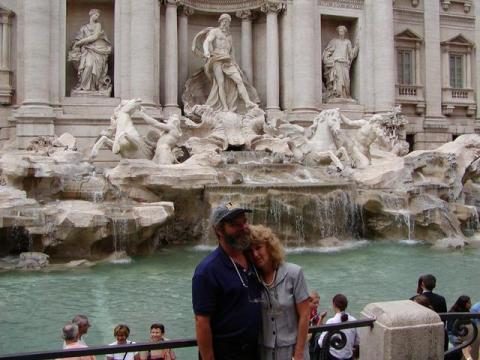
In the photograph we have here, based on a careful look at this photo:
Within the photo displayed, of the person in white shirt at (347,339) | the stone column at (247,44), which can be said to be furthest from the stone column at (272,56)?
the person in white shirt at (347,339)

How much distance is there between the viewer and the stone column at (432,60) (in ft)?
75.4

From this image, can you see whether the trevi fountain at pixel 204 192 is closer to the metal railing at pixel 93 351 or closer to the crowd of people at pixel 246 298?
the metal railing at pixel 93 351

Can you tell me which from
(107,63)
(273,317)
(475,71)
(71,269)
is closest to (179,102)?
(107,63)

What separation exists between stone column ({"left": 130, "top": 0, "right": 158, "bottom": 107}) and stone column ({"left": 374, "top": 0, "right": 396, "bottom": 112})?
8.62 metres

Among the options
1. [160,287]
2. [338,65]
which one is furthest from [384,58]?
[160,287]

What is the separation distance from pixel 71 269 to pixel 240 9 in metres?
13.1

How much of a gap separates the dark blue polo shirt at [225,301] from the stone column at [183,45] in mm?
16719

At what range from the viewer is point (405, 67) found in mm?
23250

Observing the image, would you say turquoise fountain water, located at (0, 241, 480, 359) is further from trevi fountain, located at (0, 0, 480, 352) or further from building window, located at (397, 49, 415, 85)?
building window, located at (397, 49, 415, 85)

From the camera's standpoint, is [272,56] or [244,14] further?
[244,14]

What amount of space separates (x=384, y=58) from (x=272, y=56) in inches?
172

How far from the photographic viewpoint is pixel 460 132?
23594 mm

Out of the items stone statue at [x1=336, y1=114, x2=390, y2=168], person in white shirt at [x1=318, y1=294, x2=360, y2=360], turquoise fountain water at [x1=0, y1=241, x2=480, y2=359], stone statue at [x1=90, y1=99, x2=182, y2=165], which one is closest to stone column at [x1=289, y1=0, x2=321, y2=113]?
stone statue at [x1=336, y1=114, x2=390, y2=168]

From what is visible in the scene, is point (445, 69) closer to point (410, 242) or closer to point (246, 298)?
point (410, 242)
